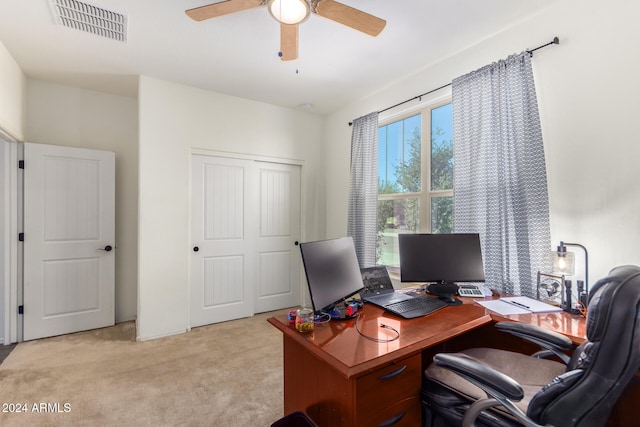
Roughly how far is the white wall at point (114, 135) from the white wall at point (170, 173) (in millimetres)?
740

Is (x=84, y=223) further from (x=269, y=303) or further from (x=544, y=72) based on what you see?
(x=544, y=72)

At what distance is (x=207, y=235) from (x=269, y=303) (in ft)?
4.05

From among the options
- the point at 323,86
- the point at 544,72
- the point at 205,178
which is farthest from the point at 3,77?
the point at 544,72

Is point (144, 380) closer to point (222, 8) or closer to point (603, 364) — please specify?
point (222, 8)

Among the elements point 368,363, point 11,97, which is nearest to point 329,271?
point 368,363

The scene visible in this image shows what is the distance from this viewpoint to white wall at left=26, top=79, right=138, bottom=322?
329cm

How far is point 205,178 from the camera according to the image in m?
3.51

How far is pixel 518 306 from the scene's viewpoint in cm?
187

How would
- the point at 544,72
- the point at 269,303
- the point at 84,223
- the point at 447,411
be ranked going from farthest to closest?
1. the point at 269,303
2. the point at 84,223
3. the point at 544,72
4. the point at 447,411

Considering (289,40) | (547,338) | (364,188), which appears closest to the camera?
(547,338)

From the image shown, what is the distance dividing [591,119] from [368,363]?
2.02m

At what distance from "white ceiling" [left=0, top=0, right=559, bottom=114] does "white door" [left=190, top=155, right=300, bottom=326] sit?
1014mm

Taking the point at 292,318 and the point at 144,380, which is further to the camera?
the point at 144,380

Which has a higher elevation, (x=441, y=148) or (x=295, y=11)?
(x=295, y=11)
